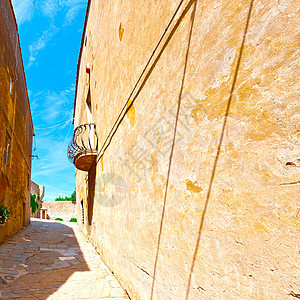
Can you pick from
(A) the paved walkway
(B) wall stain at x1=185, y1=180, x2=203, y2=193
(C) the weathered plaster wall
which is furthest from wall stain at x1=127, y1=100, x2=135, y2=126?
(C) the weathered plaster wall

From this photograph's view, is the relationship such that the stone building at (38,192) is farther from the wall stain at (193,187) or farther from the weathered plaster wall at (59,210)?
the wall stain at (193,187)

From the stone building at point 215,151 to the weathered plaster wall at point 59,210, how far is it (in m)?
27.6

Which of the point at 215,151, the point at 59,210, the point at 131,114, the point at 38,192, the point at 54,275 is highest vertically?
the point at 38,192

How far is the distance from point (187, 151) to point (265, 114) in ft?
2.58

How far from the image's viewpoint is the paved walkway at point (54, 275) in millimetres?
3369

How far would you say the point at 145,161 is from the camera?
2.95m

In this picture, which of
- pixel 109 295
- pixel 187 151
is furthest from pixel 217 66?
pixel 109 295

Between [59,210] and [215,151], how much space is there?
30.6 meters

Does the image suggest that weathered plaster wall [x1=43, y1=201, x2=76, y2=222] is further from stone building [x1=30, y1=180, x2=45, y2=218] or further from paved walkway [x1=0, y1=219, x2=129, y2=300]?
paved walkway [x1=0, y1=219, x2=129, y2=300]

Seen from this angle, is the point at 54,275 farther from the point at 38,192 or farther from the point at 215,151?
the point at 38,192

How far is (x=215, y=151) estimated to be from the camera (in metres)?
1.64

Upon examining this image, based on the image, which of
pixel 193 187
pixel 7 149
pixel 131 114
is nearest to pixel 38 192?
pixel 7 149

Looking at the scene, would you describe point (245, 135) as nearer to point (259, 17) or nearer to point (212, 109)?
point (212, 109)

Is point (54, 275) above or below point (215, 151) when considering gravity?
below
